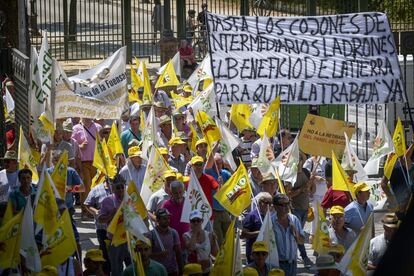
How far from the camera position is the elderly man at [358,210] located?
31.8 feet

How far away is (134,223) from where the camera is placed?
8.14 meters

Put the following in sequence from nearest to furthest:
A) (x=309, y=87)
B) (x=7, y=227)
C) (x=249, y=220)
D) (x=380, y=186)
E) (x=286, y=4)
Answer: (x=7, y=227) → (x=249, y=220) → (x=380, y=186) → (x=309, y=87) → (x=286, y=4)

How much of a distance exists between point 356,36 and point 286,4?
1574 cm

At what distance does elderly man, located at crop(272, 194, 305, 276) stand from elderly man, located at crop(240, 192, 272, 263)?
340mm

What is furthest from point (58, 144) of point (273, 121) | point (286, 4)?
point (286, 4)

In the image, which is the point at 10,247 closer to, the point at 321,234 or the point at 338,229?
the point at 321,234

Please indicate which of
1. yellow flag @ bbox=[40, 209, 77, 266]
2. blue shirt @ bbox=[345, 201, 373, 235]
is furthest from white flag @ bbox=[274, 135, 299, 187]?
yellow flag @ bbox=[40, 209, 77, 266]

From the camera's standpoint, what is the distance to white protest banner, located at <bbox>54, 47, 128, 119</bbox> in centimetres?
1305

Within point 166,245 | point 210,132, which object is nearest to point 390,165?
point 210,132

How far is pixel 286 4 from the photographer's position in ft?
92.0

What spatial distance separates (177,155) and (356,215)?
2953mm

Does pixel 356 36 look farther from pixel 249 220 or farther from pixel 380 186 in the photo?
pixel 249 220

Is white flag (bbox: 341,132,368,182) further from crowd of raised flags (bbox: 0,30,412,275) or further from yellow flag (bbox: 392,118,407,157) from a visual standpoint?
yellow flag (bbox: 392,118,407,157)

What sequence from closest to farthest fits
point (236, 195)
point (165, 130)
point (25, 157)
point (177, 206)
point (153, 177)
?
1. point (177, 206)
2. point (236, 195)
3. point (153, 177)
4. point (25, 157)
5. point (165, 130)
